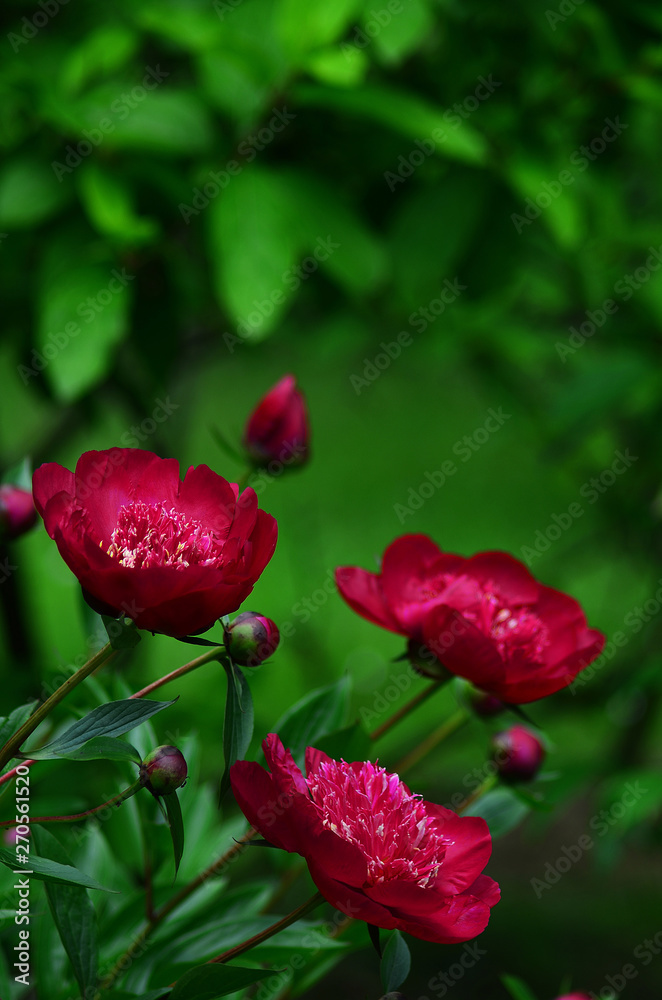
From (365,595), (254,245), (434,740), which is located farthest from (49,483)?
(254,245)

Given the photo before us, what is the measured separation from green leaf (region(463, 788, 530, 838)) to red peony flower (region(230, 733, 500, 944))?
23cm

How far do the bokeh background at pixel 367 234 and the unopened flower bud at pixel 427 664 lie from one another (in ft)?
0.23

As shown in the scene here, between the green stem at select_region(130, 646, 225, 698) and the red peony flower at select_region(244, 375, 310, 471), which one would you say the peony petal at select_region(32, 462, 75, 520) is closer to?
the green stem at select_region(130, 646, 225, 698)

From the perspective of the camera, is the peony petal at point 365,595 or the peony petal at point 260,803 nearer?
the peony petal at point 260,803

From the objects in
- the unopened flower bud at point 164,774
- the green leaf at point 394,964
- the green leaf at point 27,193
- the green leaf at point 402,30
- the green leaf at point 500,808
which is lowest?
the green leaf at point 500,808

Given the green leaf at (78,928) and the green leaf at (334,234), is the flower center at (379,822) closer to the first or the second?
the green leaf at (78,928)

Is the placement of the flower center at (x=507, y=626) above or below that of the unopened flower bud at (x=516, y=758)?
above

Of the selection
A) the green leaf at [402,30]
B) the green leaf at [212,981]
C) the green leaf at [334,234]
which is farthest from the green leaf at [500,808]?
the green leaf at [402,30]

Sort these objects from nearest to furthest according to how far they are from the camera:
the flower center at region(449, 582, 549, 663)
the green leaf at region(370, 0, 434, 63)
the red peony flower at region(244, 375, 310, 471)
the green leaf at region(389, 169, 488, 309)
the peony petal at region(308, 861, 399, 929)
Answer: the peony petal at region(308, 861, 399, 929), the flower center at region(449, 582, 549, 663), the red peony flower at region(244, 375, 310, 471), the green leaf at region(370, 0, 434, 63), the green leaf at region(389, 169, 488, 309)

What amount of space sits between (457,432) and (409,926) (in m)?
3.04

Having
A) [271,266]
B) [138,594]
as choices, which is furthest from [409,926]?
[271,266]

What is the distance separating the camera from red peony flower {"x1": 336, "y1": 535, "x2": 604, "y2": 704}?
0.36 m

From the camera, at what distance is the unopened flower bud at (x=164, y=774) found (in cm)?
30

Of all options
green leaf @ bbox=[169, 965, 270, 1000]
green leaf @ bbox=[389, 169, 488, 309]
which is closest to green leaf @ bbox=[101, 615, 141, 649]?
green leaf @ bbox=[169, 965, 270, 1000]
